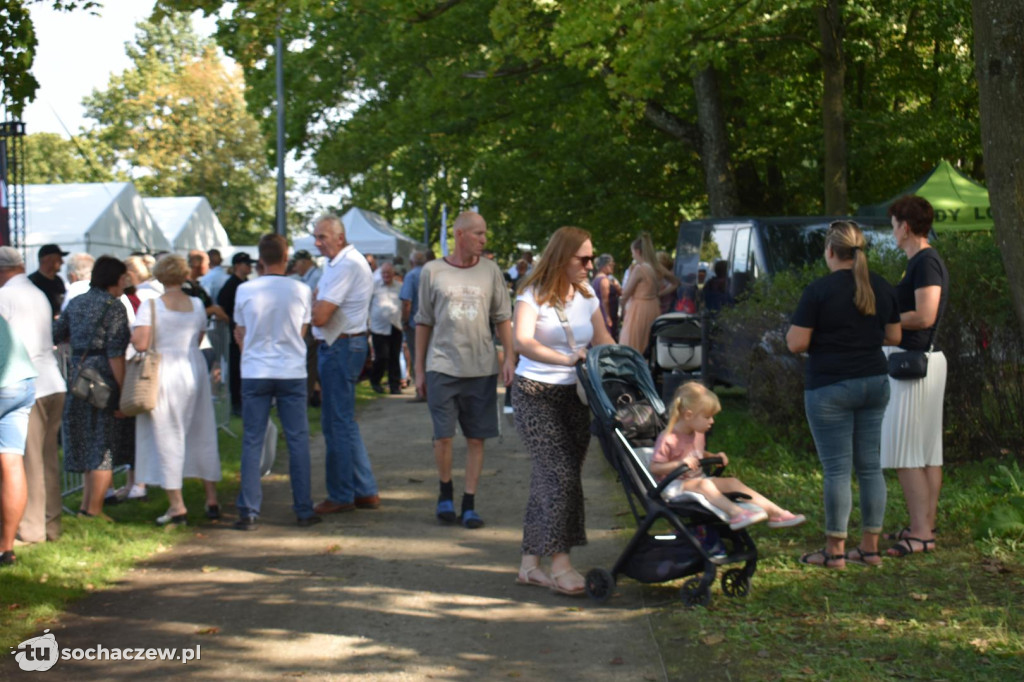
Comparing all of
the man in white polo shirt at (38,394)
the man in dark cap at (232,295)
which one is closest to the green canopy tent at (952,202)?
the man in dark cap at (232,295)

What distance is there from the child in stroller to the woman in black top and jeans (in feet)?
2.19

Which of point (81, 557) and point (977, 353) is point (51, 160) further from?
point (977, 353)

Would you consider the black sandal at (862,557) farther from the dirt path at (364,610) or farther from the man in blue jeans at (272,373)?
the man in blue jeans at (272,373)

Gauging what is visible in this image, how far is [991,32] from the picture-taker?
6.94 meters

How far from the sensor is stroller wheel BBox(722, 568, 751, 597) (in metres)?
6.28

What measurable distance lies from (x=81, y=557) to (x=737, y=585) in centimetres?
386

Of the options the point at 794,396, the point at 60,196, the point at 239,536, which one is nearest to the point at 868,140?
the point at 794,396

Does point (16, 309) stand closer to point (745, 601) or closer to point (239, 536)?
point (239, 536)

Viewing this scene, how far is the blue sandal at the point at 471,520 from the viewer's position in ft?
27.3

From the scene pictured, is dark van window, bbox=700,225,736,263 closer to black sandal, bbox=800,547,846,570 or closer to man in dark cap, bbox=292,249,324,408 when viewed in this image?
man in dark cap, bbox=292,249,324,408

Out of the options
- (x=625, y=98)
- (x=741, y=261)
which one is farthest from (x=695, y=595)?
(x=625, y=98)

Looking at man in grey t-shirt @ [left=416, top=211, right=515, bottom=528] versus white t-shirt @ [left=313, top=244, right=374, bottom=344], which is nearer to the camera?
man in grey t-shirt @ [left=416, top=211, right=515, bottom=528]

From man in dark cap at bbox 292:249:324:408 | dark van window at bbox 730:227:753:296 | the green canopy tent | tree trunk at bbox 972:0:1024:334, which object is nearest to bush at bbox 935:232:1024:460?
tree trunk at bbox 972:0:1024:334

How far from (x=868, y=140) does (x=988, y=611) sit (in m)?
17.2
